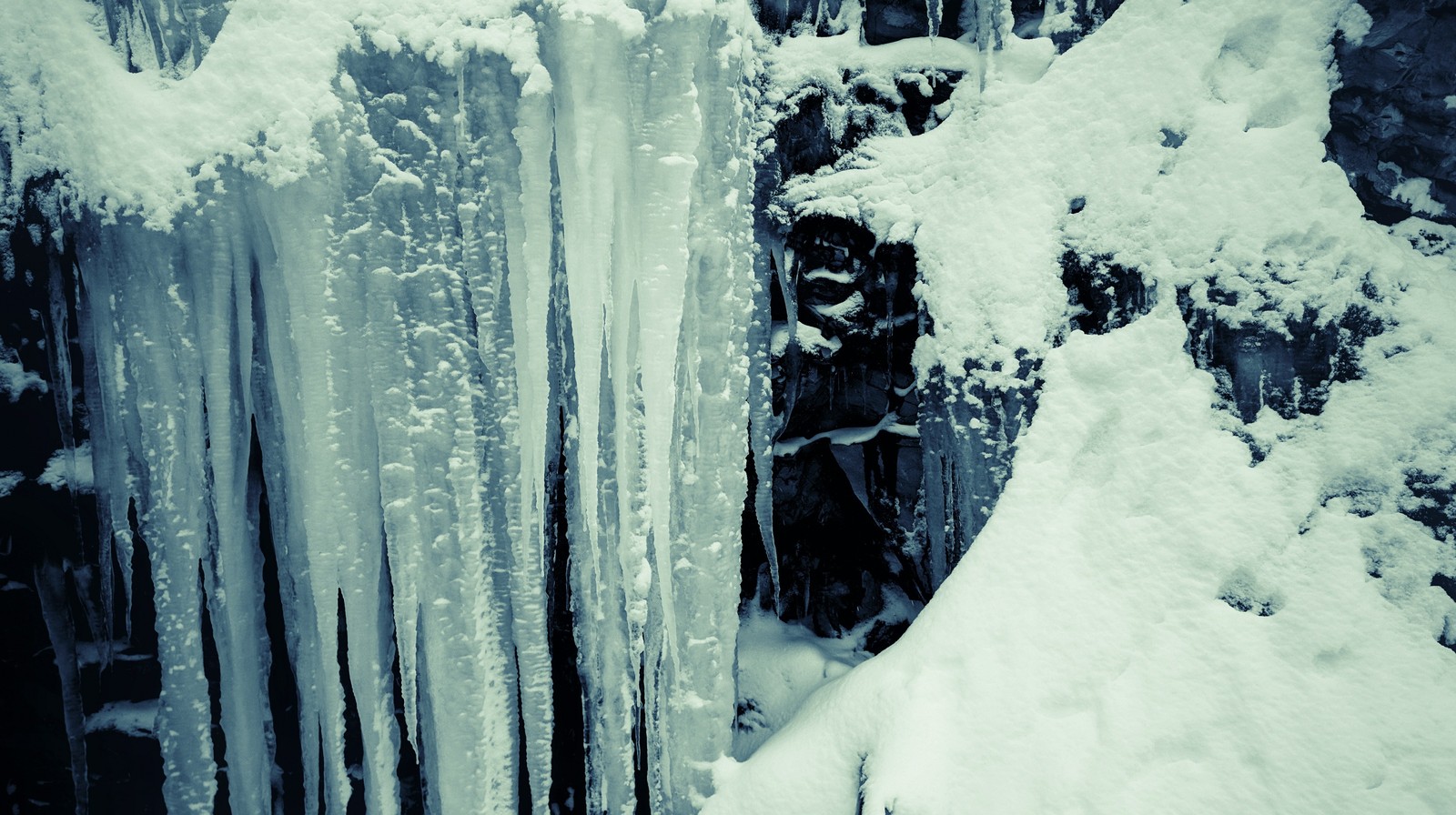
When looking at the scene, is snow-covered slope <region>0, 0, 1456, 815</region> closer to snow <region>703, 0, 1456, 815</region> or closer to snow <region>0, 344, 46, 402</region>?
snow <region>703, 0, 1456, 815</region>

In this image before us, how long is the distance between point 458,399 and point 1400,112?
142 inches

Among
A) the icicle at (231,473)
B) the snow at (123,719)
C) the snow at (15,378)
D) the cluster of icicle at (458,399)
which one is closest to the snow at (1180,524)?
the cluster of icicle at (458,399)

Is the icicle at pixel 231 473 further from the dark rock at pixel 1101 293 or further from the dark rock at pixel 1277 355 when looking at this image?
the dark rock at pixel 1277 355

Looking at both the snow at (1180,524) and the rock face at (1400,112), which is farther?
the rock face at (1400,112)

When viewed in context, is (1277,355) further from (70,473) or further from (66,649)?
(66,649)

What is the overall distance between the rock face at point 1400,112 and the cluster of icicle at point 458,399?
2242mm

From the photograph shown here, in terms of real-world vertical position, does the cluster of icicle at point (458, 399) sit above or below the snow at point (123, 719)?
above

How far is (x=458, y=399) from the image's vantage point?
309 centimetres

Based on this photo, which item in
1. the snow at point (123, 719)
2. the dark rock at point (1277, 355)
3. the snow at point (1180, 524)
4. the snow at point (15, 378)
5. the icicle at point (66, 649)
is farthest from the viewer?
the snow at point (123, 719)

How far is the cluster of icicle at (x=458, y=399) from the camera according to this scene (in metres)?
3.02

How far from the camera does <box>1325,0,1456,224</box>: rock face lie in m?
2.89

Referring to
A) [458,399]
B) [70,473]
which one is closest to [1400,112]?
[458,399]

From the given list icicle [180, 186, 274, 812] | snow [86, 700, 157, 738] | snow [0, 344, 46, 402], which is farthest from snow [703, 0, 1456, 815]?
snow [0, 344, 46, 402]

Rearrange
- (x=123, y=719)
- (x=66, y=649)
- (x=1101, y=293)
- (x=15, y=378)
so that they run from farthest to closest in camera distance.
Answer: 1. (x=123, y=719)
2. (x=66, y=649)
3. (x=15, y=378)
4. (x=1101, y=293)
